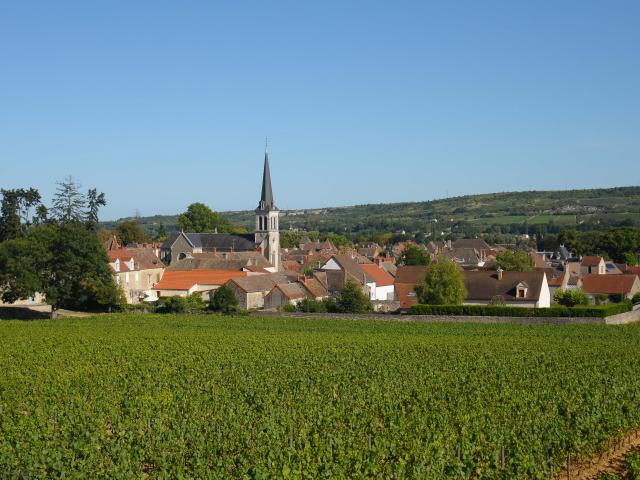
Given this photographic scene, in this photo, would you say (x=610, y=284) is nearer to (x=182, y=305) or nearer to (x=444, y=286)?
(x=444, y=286)

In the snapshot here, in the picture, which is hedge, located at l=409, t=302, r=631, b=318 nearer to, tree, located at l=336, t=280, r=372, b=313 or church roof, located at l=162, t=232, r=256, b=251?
tree, located at l=336, t=280, r=372, b=313

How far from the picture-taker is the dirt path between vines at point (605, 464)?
1741 cm

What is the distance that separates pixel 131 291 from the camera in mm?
67812

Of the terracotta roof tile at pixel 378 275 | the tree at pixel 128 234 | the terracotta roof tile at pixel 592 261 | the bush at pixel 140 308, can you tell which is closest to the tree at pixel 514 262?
the terracotta roof tile at pixel 378 275

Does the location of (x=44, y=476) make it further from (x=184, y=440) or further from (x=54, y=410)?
(x=54, y=410)

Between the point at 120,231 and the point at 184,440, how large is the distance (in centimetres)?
9365

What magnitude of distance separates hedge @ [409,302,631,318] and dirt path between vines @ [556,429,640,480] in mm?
28917

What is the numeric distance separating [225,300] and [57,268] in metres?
11.5

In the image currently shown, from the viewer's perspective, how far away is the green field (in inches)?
641

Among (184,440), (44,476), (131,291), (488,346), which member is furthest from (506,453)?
(131,291)

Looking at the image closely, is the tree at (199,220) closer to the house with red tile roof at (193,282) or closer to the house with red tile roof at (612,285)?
the house with red tile roof at (193,282)

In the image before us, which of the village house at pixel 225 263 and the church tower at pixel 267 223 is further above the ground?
the church tower at pixel 267 223

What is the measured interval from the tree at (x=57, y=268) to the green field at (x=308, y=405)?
51.1 feet

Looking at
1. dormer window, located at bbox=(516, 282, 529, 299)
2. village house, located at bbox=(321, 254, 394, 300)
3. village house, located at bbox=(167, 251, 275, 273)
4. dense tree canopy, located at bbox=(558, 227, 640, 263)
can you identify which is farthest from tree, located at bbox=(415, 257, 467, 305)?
dense tree canopy, located at bbox=(558, 227, 640, 263)
